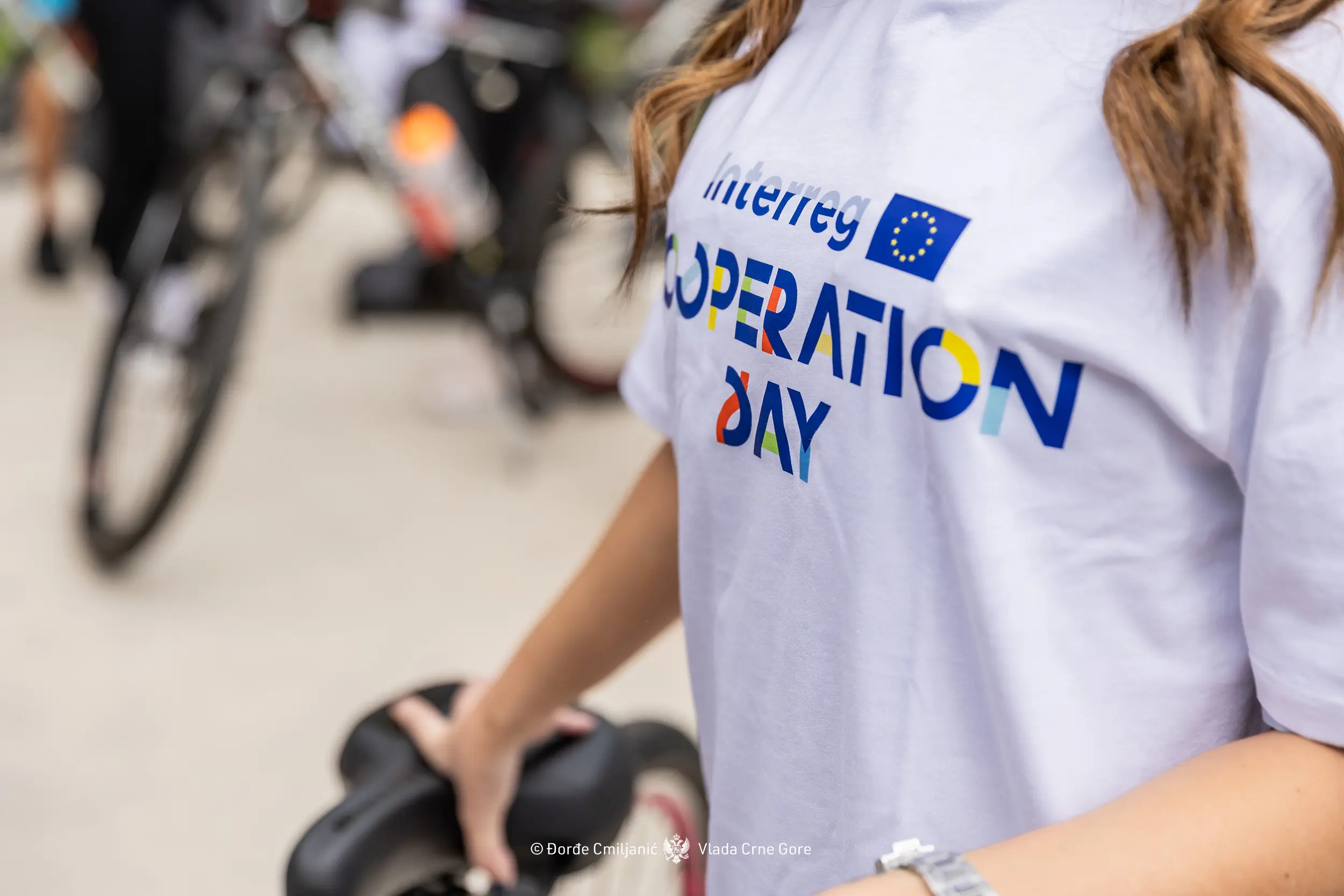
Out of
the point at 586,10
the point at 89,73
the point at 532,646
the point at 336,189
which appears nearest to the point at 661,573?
the point at 532,646

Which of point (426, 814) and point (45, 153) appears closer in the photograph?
point (426, 814)

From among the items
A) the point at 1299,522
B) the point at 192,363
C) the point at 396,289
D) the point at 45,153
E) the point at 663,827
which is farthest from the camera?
the point at 45,153

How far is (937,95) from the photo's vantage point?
507 millimetres

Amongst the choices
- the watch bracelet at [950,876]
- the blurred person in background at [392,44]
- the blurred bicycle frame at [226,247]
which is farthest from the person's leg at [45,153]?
the watch bracelet at [950,876]

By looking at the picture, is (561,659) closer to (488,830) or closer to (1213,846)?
(488,830)

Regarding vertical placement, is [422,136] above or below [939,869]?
above

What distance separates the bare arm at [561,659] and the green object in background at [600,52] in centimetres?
202

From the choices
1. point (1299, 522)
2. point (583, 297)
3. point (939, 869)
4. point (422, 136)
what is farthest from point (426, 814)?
point (583, 297)

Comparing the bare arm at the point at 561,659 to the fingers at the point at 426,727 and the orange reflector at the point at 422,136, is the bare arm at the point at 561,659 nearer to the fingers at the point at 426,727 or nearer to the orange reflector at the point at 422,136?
the fingers at the point at 426,727

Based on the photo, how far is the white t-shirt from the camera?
0.43 m

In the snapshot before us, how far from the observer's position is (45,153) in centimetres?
335

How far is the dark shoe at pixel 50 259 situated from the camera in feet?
11.2

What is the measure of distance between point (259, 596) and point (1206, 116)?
1987 mm

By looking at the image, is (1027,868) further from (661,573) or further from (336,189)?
(336,189)
